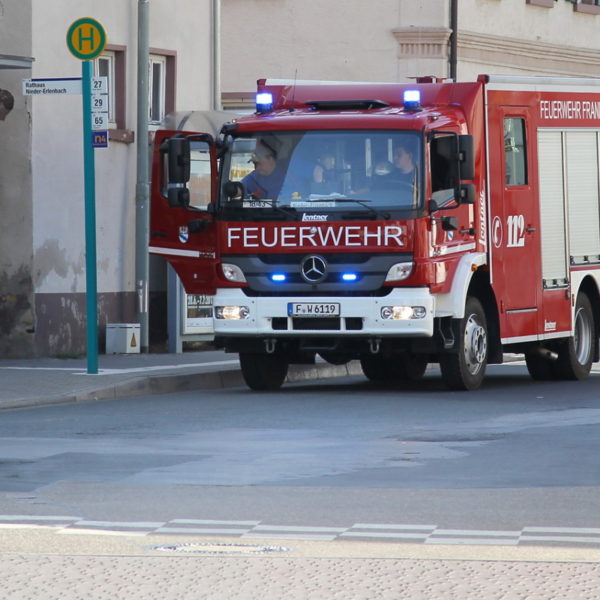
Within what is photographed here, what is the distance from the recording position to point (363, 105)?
727 inches

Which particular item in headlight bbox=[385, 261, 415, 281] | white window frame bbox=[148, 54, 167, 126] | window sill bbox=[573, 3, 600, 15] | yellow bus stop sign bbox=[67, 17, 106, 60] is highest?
window sill bbox=[573, 3, 600, 15]

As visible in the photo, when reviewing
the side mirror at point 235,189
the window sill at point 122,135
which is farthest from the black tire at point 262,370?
the window sill at point 122,135

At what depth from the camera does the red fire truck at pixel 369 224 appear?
1752 centimetres

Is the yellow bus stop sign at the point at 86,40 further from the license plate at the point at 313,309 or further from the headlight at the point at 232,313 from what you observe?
the license plate at the point at 313,309

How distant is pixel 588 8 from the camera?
40281 mm

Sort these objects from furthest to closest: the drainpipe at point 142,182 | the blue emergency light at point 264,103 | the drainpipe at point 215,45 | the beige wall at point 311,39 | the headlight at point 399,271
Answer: the beige wall at point 311,39, the drainpipe at point 215,45, the drainpipe at point 142,182, the blue emergency light at point 264,103, the headlight at point 399,271

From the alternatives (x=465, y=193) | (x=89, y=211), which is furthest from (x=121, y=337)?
(x=465, y=193)

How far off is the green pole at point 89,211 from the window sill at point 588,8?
22706mm

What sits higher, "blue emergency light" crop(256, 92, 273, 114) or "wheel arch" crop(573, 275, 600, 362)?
"blue emergency light" crop(256, 92, 273, 114)

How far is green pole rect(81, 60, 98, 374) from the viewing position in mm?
18844

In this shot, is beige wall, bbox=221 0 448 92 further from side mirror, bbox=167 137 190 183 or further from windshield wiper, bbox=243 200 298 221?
windshield wiper, bbox=243 200 298 221

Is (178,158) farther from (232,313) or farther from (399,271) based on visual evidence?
(399,271)

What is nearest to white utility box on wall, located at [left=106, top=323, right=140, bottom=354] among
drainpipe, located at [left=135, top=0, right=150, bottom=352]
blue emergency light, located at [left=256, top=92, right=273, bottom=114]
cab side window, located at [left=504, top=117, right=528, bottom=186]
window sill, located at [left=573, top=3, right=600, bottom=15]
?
drainpipe, located at [left=135, top=0, right=150, bottom=352]

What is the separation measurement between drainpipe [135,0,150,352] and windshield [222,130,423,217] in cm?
619
